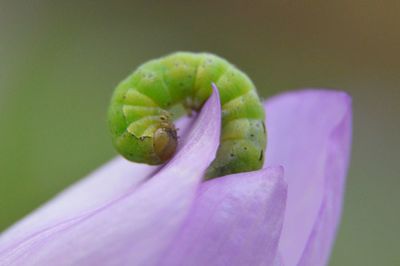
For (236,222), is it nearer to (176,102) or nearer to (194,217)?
(194,217)

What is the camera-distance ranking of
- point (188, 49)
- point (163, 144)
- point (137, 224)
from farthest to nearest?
1. point (188, 49)
2. point (163, 144)
3. point (137, 224)

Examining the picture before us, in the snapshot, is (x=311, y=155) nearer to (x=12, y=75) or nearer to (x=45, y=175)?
(x=45, y=175)

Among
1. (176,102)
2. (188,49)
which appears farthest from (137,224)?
(188,49)

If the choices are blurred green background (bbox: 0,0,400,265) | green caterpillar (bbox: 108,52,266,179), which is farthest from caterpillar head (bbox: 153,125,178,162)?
blurred green background (bbox: 0,0,400,265)

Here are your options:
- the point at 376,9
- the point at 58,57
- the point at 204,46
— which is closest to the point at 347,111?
the point at 58,57

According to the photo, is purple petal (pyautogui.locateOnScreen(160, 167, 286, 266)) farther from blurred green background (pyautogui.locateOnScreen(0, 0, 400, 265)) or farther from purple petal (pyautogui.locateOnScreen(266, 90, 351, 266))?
blurred green background (pyautogui.locateOnScreen(0, 0, 400, 265))

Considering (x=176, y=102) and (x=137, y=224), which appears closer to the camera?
(x=137, y=224)
